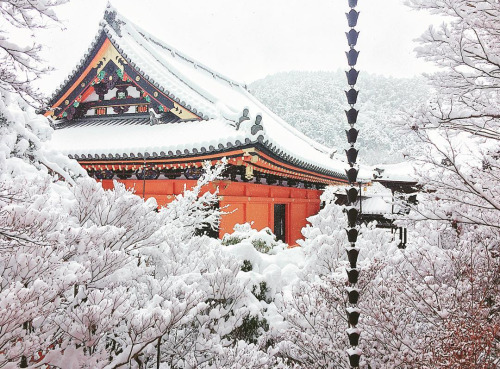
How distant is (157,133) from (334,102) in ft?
184

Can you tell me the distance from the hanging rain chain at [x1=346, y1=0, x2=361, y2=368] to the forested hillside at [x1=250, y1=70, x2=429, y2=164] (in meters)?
45.5

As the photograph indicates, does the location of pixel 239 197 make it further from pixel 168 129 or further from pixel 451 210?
pixel 451 210

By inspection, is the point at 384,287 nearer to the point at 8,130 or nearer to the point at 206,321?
the point at 206,321

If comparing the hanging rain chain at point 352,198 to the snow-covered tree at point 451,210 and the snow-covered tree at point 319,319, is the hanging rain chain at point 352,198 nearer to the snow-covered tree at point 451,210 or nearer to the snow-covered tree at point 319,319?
the snow-covered tree at point 319,319

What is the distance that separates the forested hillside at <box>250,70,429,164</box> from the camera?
5325 cm

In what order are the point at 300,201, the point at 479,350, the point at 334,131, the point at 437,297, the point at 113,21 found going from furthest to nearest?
the point at 334,131 → the point at 300,201 → the point at 113,21 → the point at 437,297 → the point at 479,350

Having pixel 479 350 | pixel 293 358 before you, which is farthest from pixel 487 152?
pixel 293 358

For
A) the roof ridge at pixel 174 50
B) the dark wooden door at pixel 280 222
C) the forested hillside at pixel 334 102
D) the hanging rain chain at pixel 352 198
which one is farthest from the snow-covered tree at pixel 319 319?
the forested hillside at pixel 334 102

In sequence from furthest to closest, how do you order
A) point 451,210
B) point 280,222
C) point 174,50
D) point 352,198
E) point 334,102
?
point 334,102 < point 174,50 < point 280,222 < point 451,210 < point 352,198

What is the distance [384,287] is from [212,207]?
4.49 meters

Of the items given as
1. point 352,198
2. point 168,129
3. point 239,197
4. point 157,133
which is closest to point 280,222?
point 239,197

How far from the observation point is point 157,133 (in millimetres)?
7645

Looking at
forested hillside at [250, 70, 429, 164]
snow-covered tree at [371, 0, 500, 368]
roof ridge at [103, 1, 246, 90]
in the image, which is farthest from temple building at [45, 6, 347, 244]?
forested hillside at [250, 70, 429, 164]

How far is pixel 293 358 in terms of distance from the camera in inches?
152
